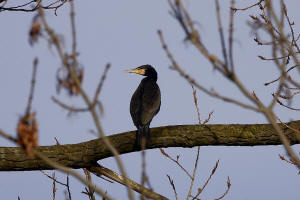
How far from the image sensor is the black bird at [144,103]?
5659 millimetres

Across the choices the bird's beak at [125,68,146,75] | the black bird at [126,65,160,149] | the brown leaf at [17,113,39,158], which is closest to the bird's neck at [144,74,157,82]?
the black bird at [126,65,160,149]

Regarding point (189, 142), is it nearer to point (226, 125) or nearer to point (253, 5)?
point (226, 125)

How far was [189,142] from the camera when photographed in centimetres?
485

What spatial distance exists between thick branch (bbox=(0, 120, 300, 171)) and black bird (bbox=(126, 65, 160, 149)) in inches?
13.2

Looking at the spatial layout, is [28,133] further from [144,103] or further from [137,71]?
[137,71]

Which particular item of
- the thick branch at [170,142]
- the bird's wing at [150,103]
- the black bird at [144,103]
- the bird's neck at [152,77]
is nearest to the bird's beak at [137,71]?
the black bird at [144,103]

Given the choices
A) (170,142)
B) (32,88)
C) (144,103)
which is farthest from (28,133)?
(144,103)

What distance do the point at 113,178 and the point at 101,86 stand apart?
3146 mm

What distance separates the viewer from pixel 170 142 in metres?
4.90

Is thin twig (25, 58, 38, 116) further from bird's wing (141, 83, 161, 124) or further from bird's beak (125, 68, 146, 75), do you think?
bird's beak (125, 68, 146, 75)

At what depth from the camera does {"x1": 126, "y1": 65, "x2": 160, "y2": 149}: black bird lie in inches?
223

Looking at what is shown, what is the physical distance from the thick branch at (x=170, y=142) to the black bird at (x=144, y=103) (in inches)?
13.2

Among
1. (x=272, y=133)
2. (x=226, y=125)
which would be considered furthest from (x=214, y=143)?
(x=272, y=133)

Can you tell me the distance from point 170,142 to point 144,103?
1.49m
